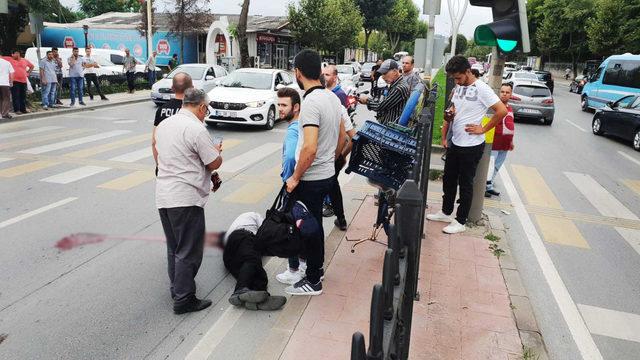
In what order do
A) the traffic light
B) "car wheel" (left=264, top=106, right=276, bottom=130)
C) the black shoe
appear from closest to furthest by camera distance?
the black shoe < the traffic light < "car wheel" (left=264, top=106, right=276, bottom=130)

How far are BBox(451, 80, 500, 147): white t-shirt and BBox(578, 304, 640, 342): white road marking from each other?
1.98 m

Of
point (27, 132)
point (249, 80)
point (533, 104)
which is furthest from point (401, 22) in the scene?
point (27, 132)

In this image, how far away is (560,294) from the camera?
4574mm

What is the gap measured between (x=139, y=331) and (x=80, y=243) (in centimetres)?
210

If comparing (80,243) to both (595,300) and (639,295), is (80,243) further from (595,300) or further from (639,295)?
(639,295)

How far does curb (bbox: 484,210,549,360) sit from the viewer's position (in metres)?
3.47

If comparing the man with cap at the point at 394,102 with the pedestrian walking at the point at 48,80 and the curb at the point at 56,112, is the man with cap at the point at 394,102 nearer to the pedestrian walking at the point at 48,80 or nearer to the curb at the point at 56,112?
the curb at the point at 56,112

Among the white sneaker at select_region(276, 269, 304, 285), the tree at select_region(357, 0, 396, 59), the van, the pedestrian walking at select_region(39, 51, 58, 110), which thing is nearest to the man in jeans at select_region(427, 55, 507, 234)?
the white sneaker at select_region(276, 269, 304, 285)

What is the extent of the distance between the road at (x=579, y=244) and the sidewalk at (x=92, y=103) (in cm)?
1265

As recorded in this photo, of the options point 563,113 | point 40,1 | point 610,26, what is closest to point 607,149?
→ point 563,113

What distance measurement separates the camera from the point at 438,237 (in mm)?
5535

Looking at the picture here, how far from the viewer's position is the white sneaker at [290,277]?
4422 millimetres

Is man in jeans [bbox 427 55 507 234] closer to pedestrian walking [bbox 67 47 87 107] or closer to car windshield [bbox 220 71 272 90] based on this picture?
car windshield [bbox 220 71 272 90]

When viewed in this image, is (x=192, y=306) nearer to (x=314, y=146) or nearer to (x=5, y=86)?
(x=314, y=146)
